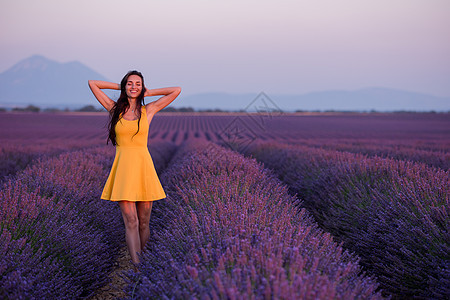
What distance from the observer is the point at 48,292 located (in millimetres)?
1988

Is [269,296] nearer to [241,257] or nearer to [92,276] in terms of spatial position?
[241,257]

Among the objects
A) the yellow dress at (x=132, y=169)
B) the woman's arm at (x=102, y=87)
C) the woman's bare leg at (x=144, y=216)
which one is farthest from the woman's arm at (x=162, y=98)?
the woman's bare leg at (x=144, y=216)

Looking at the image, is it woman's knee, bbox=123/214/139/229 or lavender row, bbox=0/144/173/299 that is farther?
woman's knee, bbox=123/214/139/229

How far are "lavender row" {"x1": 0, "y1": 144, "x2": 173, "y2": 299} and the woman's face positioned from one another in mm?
1081

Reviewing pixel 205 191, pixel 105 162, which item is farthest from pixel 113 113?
pixel 105 162

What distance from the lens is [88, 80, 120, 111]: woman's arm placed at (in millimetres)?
2941

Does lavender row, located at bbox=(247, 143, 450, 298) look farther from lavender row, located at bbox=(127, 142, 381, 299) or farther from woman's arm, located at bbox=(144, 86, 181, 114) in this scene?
woman's arm, located at bbox=(144, 86, 181, 114)

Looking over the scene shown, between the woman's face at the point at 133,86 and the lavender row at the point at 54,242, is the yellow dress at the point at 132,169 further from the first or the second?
the lavender row at the point at 54,242

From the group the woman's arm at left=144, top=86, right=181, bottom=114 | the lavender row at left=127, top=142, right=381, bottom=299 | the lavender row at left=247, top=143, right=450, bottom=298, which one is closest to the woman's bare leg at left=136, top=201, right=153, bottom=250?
the lavender row at left=127, top=142, right=381, bottom=299

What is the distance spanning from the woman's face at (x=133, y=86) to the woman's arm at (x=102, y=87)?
0.22 metres

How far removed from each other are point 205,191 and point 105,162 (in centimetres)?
332

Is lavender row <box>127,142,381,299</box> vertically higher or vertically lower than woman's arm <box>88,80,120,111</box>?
lower

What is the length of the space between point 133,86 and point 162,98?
29 centimetres

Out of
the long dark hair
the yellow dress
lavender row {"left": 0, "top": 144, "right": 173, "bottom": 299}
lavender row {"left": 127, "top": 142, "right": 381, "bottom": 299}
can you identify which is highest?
the long dark hair
